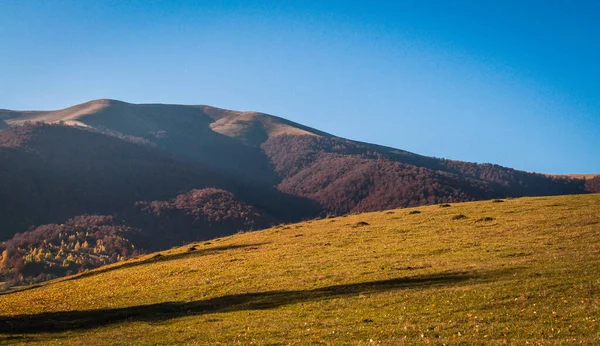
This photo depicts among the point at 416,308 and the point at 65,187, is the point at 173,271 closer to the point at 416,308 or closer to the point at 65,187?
the point at 416,308

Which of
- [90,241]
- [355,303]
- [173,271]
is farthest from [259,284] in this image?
[90,241]

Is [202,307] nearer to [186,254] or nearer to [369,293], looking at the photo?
[369,293]

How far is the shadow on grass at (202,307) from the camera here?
81.4 feet

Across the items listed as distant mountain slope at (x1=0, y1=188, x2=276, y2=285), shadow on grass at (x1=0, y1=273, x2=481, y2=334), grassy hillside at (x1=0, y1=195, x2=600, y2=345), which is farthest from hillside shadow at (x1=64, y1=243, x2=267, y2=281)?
distant mountain slope at (x1=0, y1=188, x2=276, y2=285)

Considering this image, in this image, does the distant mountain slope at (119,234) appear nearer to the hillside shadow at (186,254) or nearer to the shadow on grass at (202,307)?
the hillside shadow at (186,254)

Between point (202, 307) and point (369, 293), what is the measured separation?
963cm

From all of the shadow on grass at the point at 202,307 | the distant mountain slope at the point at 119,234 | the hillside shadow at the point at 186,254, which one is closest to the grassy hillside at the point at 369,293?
the shadow on grass at the point at 202,307

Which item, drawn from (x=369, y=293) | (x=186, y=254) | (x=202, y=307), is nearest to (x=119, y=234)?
(x=186, y=254)

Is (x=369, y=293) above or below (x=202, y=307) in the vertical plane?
above

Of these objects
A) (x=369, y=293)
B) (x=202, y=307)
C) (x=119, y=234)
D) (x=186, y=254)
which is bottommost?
(x=119, y=234)

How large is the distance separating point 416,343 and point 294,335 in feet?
16.5

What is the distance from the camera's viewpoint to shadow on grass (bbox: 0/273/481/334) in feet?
81.4

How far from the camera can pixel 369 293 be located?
81.8 ft

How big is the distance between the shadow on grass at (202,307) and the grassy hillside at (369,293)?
0.38 ft
